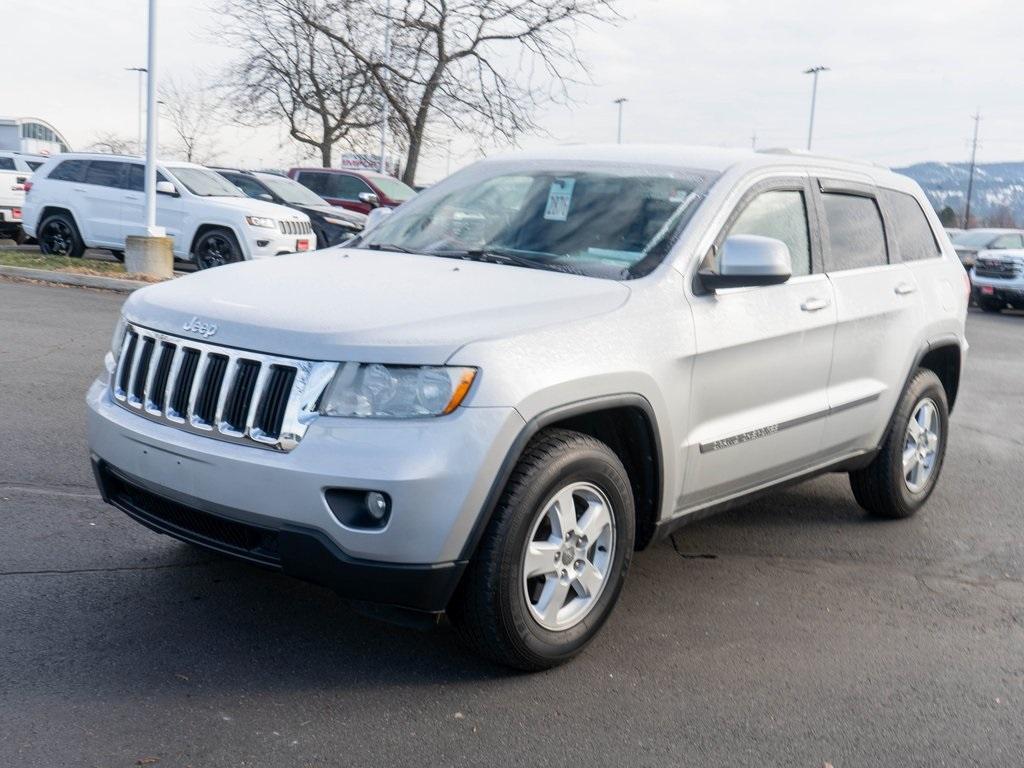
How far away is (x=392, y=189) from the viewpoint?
22.6m

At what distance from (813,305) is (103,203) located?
1431 centimetres

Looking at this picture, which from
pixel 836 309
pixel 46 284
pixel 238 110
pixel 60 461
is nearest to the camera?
pixel 836 309

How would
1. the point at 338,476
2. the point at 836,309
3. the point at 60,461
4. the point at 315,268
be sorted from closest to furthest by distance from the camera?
the point at 338,476
the point at 315,268
the point at 836,309
the point at 60,461

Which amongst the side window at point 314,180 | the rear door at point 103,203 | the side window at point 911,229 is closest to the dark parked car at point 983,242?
the side window at point 314,180

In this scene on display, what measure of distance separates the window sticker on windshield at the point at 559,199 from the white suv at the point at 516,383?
12mm

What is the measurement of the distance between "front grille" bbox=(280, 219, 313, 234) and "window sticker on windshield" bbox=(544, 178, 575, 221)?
1165 cm

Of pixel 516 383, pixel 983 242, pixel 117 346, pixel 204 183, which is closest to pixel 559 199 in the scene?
pixel 516 383

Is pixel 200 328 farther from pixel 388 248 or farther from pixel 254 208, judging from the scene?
pixel 254 208

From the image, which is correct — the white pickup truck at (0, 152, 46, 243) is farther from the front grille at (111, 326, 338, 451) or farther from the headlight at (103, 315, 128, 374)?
the front grille at (111, 326, 338, 451)

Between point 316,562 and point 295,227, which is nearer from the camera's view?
point 316,562

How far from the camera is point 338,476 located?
3318 mm

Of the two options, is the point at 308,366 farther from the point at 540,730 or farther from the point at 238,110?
the point at 238,110

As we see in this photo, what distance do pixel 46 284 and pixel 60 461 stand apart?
936cm

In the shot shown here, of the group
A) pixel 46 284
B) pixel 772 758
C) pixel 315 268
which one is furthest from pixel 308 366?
pixel 46 284
